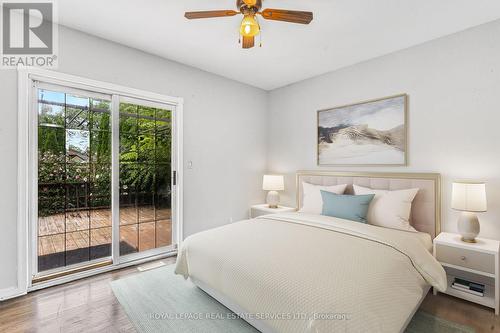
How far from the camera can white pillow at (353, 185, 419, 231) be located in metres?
2.58

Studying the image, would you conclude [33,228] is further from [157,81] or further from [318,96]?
[318,96]

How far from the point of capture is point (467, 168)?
8.20 feet

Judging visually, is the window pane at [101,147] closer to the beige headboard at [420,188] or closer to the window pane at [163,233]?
the window pane at [163,233]

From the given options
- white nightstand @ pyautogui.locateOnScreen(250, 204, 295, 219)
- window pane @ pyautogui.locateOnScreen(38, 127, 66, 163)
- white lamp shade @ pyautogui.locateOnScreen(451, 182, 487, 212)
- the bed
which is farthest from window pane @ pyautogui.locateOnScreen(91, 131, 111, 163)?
white lamp shade @ pyautogui.locateOnScreen(451, 182, 487, 212)

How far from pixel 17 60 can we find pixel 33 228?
1.57 metres

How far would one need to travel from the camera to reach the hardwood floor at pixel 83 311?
73.1 inches

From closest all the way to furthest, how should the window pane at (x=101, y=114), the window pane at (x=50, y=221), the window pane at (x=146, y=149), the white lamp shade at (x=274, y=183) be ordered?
1. the window pane at (x=50, y=221)
2. the window pane at (x=101, y=114)
3. the window pane at (x=146, y=149)
4. the white lamp shade at (x=274, y=183)

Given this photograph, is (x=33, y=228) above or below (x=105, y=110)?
below

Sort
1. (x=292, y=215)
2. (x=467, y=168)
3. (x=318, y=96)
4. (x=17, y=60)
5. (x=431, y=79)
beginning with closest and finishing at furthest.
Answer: (x=17, y=60)
(x=467, y=168)
(x=431, y=79)
(x=292, y=215)
(x=318, y=96)

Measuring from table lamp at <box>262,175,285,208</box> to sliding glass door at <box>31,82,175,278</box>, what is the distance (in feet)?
4.92

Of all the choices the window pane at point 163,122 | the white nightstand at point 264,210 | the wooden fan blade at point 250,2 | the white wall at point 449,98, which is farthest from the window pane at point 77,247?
the white wall at point 449,98

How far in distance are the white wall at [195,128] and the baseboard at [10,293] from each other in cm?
5

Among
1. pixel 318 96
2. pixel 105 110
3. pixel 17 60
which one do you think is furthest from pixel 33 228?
pixel 318 96

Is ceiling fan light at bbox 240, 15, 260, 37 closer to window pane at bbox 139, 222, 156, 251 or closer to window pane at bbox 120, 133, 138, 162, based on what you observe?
window pane at bbox 120, 133, 138, 162
